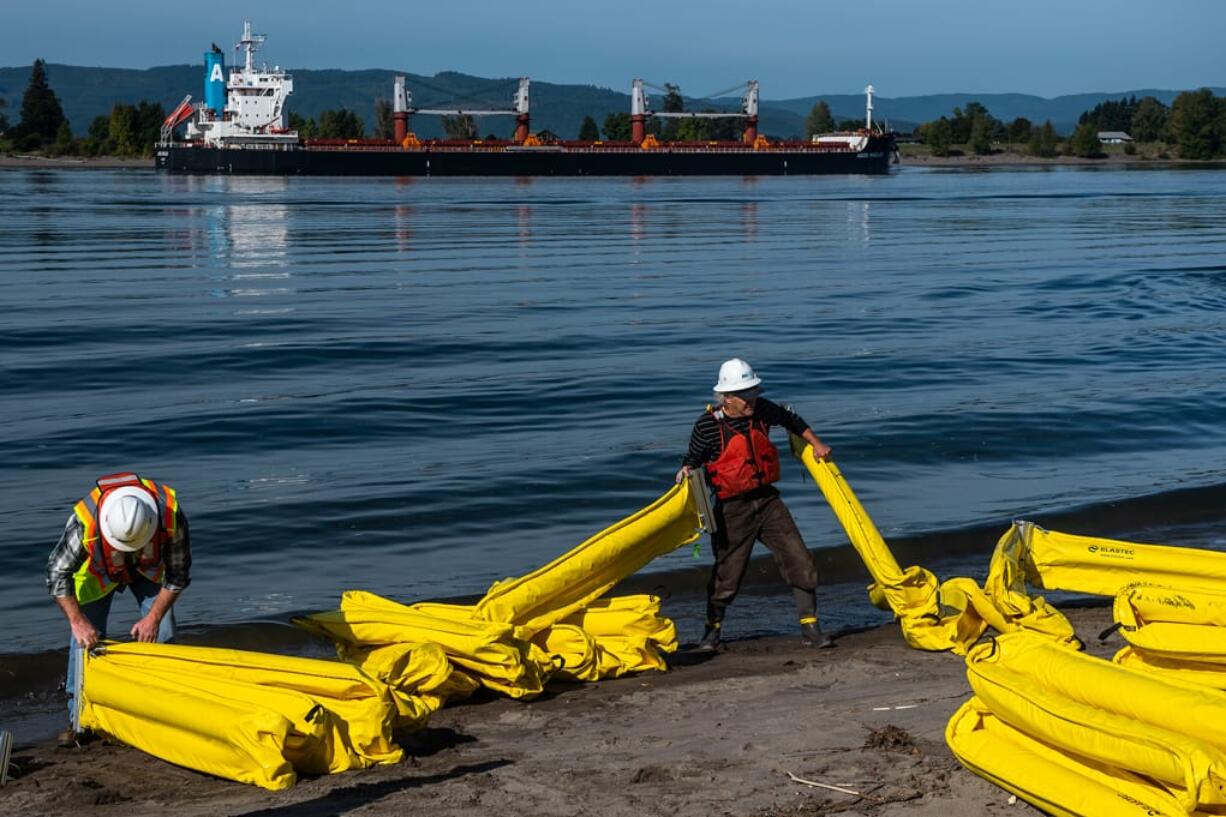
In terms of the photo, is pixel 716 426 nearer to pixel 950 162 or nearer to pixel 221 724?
pixel 221 724

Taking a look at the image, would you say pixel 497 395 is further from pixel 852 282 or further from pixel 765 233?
pixel 765 233

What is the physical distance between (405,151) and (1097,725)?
93.9 m

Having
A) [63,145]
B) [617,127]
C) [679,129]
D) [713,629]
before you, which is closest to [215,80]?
[63,145]

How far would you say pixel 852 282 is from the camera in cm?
3531

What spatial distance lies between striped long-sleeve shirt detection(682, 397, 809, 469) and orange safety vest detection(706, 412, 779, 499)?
0.08 ft

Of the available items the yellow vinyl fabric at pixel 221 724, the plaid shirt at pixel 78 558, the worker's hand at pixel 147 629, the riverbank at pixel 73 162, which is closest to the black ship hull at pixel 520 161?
the riverbank at pixel 73 162

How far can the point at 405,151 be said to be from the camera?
96438 millimetres

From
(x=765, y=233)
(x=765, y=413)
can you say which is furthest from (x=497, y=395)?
(x=765, y=233)

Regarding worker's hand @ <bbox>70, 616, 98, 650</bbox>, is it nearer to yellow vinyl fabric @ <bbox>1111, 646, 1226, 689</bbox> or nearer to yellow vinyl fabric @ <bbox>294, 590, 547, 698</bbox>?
yellow vinyl fabric @ <bbox>294, 590, 547, 698</bbox>

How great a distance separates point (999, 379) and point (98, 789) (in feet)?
56.4

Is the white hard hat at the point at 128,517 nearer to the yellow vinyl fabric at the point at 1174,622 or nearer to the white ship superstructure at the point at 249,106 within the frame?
the yellow vinyl fabric at the point at 1174,622

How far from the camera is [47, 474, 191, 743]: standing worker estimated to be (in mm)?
6711

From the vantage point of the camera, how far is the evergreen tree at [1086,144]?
158m

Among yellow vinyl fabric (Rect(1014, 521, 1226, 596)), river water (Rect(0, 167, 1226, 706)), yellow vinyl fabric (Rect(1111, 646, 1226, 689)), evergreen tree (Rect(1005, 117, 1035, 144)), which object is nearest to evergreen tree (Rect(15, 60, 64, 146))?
river water (Rect(0, 167, 1226, 706))
